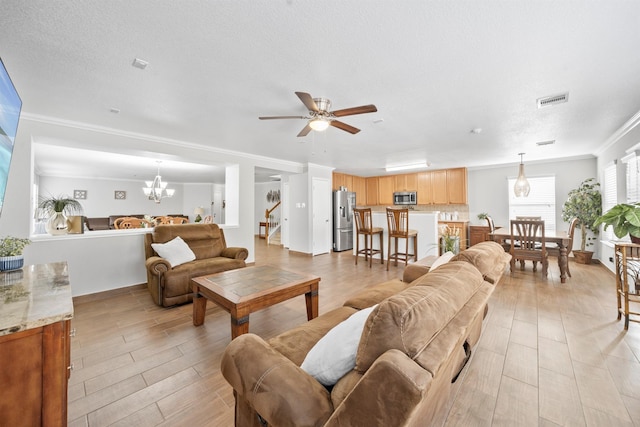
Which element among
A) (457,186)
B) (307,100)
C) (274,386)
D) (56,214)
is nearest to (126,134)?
(56,214)

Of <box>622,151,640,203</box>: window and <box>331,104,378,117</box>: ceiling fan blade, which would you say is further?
<box>622,151,640,203</box>: window

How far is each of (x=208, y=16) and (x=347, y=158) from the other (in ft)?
13.8

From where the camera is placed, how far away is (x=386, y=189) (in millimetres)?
8188

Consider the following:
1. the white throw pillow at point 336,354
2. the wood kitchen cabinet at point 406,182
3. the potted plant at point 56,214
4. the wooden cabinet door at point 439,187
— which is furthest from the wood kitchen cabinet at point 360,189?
the white throw pillow at point 336,354

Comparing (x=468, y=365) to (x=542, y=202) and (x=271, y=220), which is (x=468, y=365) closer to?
(x=542, y=202)

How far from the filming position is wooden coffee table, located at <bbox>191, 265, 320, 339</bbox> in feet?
6.55

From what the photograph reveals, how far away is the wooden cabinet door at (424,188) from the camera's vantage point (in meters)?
7.36

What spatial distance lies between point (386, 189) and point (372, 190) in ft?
1.73

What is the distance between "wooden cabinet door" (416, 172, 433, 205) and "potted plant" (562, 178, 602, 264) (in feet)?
9.53

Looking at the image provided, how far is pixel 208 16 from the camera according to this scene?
4.94 feet

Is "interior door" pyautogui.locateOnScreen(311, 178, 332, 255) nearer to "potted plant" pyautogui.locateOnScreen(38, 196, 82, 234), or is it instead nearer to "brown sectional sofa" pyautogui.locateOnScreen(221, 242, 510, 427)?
"potted plant" pyautogui.locateOnScreen(38, 196, 82, 234)

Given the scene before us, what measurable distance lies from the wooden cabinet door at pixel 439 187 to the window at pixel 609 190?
296 cm

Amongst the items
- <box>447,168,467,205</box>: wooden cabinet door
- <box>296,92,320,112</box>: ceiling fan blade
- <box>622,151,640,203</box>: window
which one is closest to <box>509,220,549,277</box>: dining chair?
<box>622,151,640,203</box>: window

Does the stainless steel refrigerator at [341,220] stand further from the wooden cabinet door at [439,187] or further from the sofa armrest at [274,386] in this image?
the sofa armrest at [274,386]
